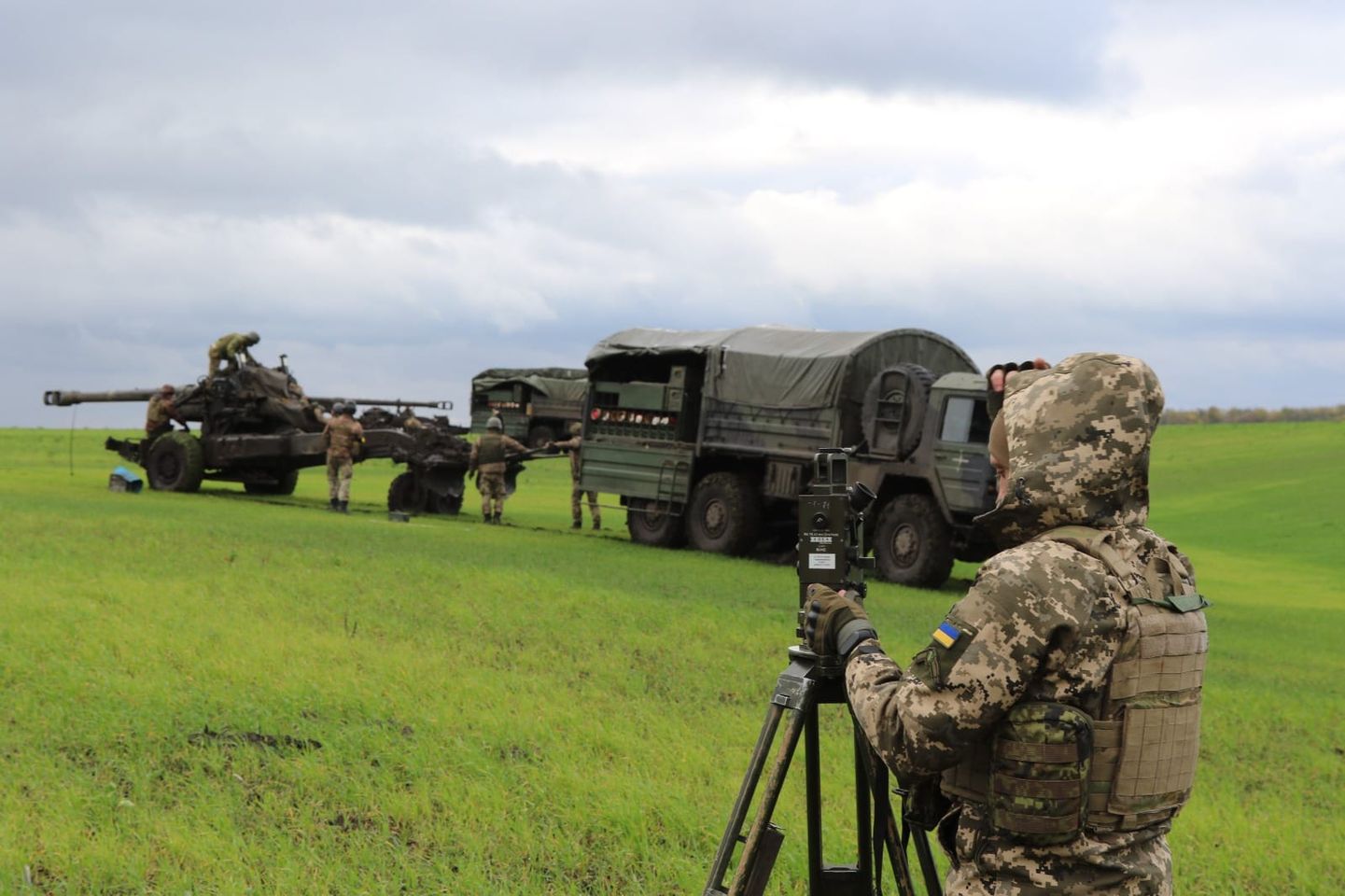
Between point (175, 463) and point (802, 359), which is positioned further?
point (175, 463)

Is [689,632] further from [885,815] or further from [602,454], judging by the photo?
[602,454]

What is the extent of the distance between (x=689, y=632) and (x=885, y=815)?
739 centimetres

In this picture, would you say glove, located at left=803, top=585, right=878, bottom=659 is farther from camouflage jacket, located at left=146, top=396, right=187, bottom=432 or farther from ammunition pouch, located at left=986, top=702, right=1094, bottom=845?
camouflage jacket, located at left=146, top=396, right=187, bottom=432

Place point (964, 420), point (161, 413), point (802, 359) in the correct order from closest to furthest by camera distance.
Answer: point (964, 420)
point (802, 359)
point (161, 413)

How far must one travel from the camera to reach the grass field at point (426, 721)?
562 cm

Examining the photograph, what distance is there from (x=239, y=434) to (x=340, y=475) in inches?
136

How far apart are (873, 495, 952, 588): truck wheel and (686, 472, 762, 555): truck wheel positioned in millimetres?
2192

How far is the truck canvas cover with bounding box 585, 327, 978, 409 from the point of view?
18.1m

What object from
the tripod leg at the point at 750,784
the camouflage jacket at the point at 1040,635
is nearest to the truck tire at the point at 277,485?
the tripod leg at the point at 750,784

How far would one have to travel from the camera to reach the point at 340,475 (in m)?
22.8

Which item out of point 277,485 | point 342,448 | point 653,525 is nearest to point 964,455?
point 653,525

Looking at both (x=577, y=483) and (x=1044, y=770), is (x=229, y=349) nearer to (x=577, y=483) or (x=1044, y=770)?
(x=577, y=483)

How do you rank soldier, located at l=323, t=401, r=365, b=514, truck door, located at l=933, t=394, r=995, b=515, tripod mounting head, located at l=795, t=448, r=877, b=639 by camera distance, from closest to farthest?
tripod mounting head, located at l=795, t=448, r=877, b=639 → truck door, located at l=933, t=394, r=995, b=515 → soldier, located at l=323, t=401, r=365, b=514

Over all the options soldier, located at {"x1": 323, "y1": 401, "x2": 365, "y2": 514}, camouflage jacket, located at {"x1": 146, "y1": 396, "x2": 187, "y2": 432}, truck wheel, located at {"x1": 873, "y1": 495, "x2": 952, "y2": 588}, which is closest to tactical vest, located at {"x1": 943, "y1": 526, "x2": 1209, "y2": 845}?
truck wheel, located at {"x1": 873, "y1": 495, "x2": 952, "y2": 588}
